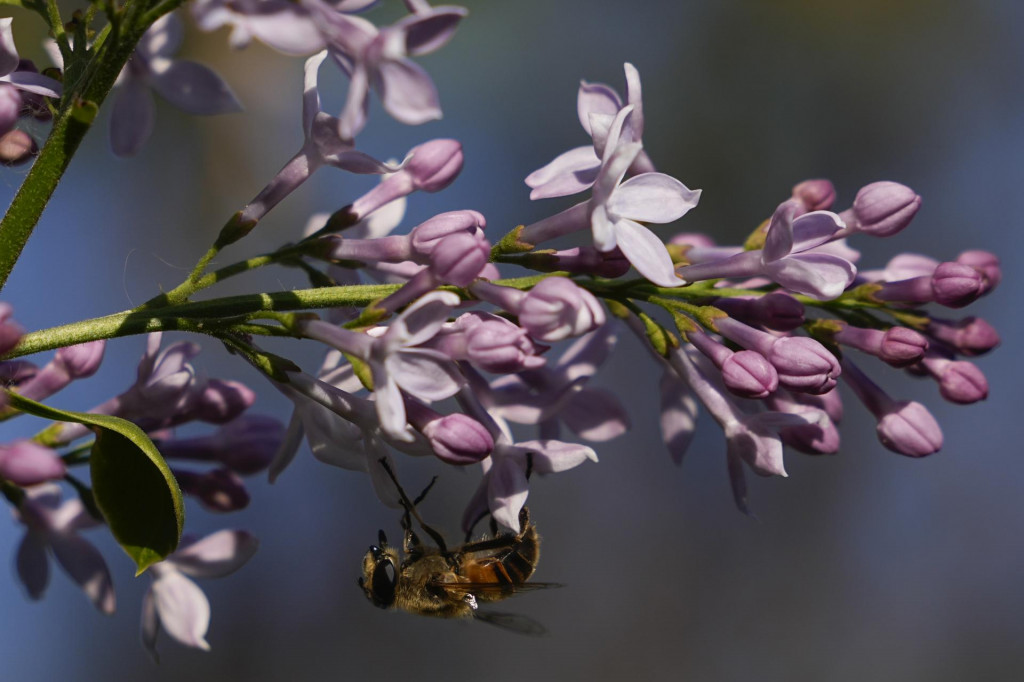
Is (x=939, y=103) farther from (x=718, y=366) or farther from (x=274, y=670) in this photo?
(x=718, y=366)

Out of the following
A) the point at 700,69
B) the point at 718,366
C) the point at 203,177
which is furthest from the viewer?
the point at 700,69

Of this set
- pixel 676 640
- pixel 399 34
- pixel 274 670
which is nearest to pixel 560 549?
pixel 676 640

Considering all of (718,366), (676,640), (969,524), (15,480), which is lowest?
(676,640)

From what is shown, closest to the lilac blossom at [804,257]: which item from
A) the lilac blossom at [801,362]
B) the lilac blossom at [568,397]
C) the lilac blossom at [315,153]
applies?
the lilac blossom at [801,362]

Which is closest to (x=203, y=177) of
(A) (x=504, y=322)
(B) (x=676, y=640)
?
(B) (x=676, y=640)

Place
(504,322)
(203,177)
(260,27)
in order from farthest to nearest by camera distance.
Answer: (203,177) < (504,322) < (260,27)

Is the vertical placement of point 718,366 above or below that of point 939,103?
above

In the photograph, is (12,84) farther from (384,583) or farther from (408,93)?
(384,583)

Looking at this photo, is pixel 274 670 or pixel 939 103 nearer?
pixel 274 670

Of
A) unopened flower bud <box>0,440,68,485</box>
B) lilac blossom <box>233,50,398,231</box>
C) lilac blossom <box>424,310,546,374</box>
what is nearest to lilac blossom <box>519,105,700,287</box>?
lilac blossom <box>424,310,546,374</box>
